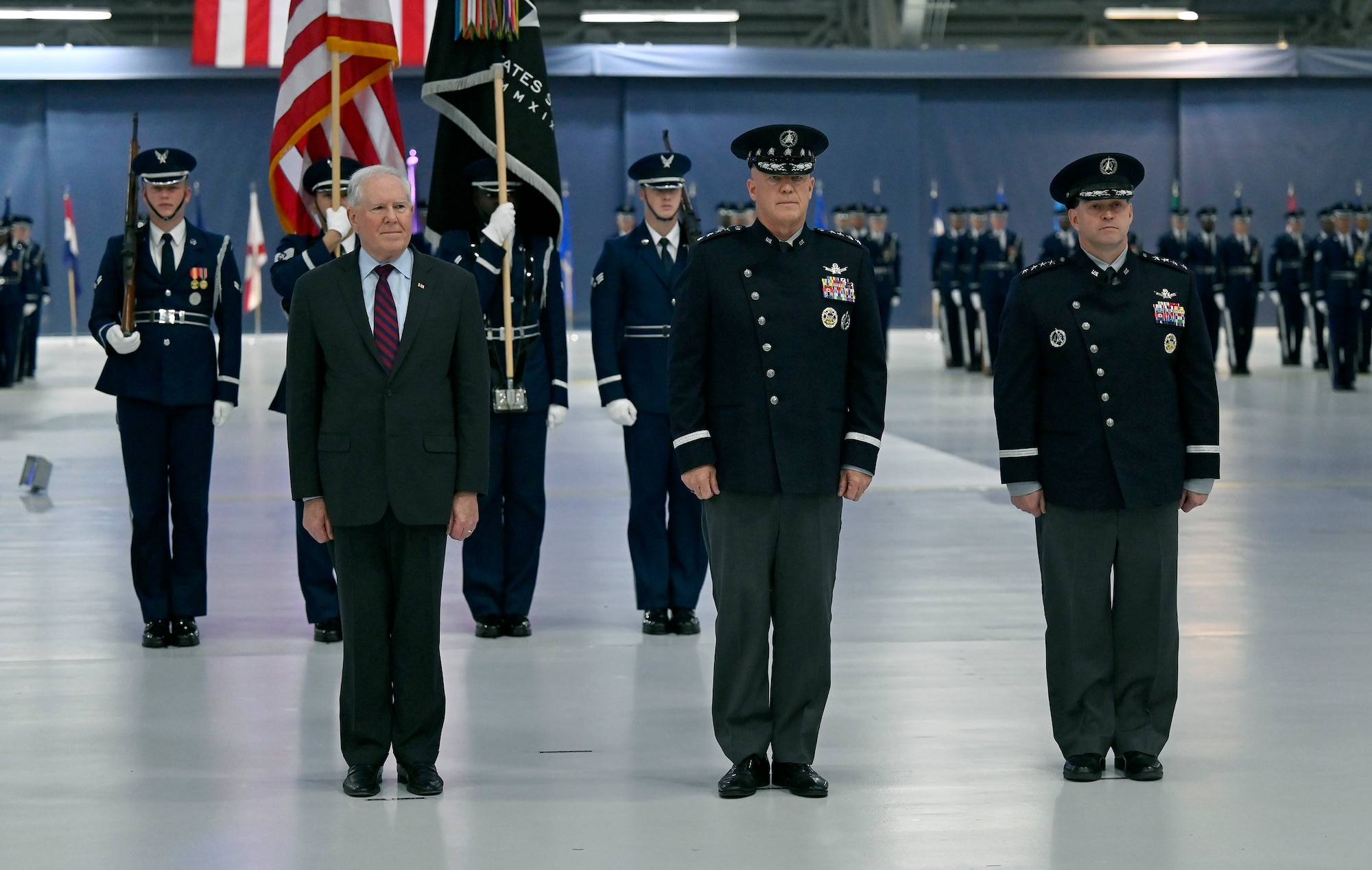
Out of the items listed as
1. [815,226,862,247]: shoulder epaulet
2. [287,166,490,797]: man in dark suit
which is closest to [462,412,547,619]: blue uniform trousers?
[287,166,490,797]: man in dark suit

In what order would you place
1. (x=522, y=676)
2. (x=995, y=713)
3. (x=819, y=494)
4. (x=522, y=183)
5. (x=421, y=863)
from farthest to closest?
(x=522, y=183) → (x=522, y=676) → (x=995, y=713) → (x=819, y=494) → (x=421, y=863)

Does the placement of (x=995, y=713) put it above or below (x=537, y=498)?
below

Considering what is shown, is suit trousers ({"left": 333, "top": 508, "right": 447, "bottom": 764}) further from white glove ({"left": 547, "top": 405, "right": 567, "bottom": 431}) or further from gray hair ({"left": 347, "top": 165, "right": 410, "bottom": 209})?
white glove ({"left": 547, "top": 405, "right": 567, "bottom": 431})

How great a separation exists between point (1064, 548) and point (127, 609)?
12.7 feet

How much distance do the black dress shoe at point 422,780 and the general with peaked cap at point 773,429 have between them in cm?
68

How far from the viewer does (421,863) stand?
3.57 m

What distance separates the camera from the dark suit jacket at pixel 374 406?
13.1ft

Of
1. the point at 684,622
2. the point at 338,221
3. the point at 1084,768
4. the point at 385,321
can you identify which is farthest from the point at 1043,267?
the point at 338,221

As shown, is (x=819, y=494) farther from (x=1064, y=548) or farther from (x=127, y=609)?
(x=127, y=609)

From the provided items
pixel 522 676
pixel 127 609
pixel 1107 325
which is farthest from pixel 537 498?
pixel 1107 325

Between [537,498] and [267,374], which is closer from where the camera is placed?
[537,498]

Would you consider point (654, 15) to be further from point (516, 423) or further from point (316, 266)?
point (316, 266)

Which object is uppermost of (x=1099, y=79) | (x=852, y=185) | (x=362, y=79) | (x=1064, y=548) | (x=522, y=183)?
(x=1099, y=79)

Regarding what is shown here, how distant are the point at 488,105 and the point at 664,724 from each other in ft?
8.12
